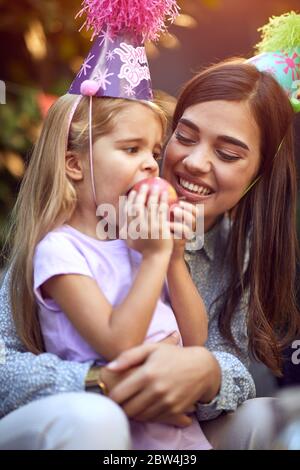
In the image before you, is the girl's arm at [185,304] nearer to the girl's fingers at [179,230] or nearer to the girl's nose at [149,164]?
the girl's fingers at [179,230]

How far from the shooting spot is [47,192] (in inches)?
68.7

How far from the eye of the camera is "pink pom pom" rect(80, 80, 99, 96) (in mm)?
1733

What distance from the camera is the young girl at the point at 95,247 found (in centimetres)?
154

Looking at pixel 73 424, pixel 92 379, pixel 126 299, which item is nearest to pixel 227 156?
pixel 126 299

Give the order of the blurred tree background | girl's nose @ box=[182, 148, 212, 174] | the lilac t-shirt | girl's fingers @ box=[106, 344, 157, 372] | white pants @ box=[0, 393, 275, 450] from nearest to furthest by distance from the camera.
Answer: white pants @ box=[0, 393, 275, 450]
girl's fingers @ box=[106, 344, 157, 372]
the lilac t-shirt
girl's nose @ box=[182, 148, 212, 174]
the blurred tree background

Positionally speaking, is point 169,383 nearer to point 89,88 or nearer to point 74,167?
point 74,167

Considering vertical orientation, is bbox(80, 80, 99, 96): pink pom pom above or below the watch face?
above

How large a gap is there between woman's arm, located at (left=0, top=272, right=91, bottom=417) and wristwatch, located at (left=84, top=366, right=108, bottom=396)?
1 cm

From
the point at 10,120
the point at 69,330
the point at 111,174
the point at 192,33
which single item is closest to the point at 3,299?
the point at 69,330

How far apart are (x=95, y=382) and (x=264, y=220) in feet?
Answer: 2.66

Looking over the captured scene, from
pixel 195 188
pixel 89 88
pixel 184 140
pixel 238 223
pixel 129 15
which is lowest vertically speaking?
pixel 238 223

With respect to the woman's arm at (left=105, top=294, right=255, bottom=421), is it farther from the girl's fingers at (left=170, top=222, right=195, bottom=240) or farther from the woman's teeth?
the woman's teeth

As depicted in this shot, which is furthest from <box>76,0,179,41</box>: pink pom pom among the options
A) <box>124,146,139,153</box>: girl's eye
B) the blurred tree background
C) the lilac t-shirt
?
the blurred tree background

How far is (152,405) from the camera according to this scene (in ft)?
4.98
